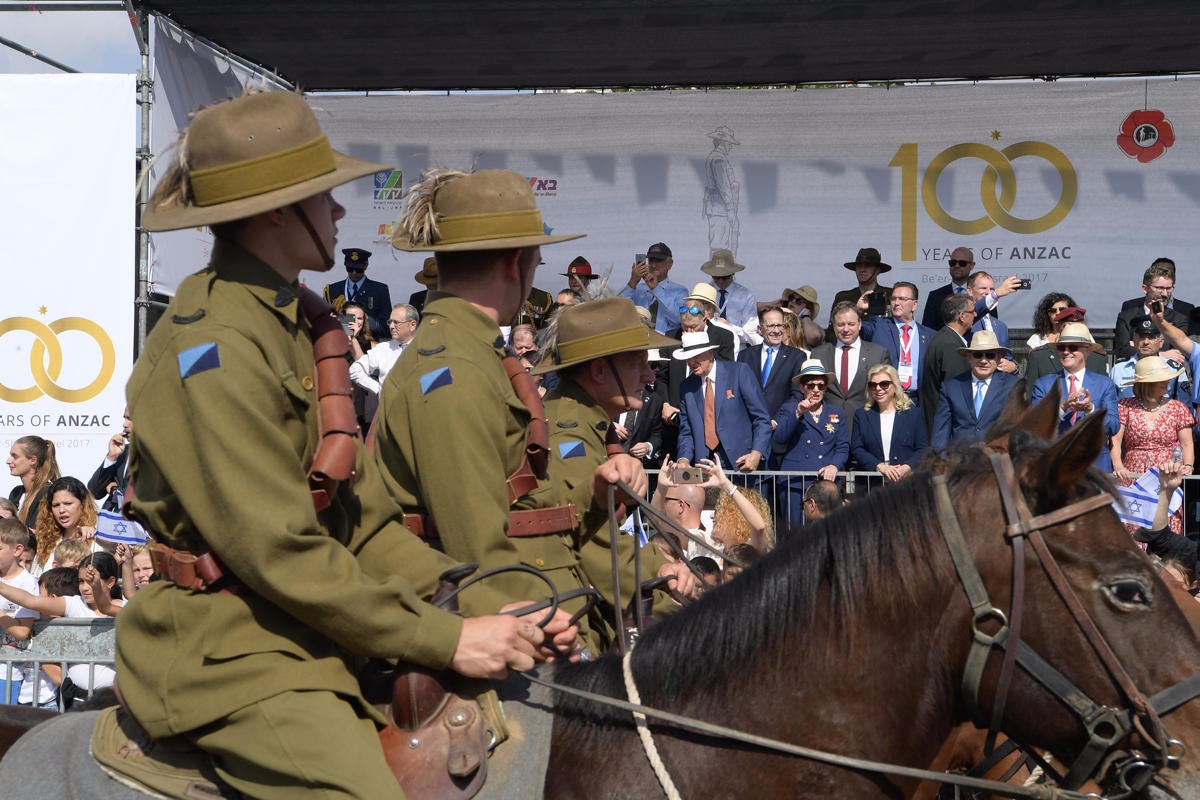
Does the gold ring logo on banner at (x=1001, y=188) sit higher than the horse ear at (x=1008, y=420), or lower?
higher

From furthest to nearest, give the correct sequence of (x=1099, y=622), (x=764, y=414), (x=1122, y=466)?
(x=764, y=414) < (x=1122, y=466) < (x=1099, y=622)

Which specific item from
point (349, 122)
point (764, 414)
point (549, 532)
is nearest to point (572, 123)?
point (349, 122)

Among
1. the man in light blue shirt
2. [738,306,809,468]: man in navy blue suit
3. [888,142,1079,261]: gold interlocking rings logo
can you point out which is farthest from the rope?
[888,142,1079,261]: gold interlocking rings logo

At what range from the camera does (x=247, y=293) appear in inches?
114

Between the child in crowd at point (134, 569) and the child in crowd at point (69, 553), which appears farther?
the child in crowd at point (69, 553)

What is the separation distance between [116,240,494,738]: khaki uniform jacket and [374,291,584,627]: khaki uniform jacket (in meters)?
0.65

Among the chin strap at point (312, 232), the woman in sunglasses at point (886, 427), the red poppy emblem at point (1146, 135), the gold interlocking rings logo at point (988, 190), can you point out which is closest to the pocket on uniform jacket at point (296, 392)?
the chin strap at point (312, 232)

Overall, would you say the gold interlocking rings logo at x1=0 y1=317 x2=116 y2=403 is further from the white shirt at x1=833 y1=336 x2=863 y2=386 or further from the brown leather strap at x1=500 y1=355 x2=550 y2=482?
the brown leather strap at x1=500 y1=355 x2=550 y2=482

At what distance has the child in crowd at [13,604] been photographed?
7.16 metres

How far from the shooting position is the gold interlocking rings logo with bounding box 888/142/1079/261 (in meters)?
15.3

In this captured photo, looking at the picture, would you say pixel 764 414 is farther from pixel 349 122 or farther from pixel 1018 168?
pixel 349 122

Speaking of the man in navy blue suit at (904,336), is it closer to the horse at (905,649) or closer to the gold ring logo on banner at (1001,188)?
the gold ring logo on banner at (1001,188)

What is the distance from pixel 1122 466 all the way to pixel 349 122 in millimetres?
10201

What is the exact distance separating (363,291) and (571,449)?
33.9ft
